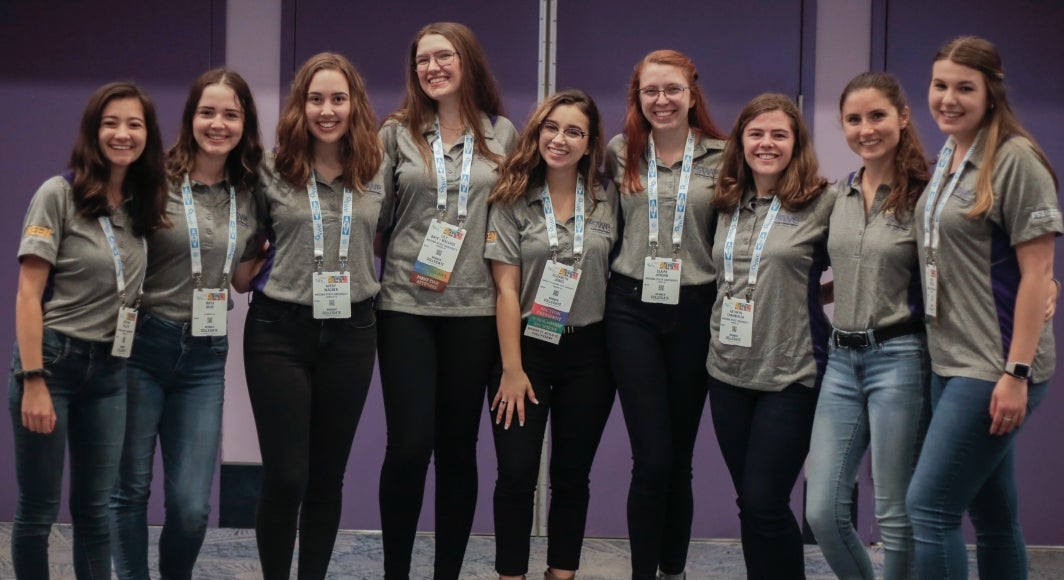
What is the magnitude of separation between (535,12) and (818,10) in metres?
1.14

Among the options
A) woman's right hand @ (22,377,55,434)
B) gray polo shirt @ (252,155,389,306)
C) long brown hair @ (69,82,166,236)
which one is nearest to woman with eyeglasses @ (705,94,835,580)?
gray polo shirt @ (252,155,389,306)

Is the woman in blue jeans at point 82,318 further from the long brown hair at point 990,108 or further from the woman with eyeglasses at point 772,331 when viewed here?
the long brown hair at point 990,108

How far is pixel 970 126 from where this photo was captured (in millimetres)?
2428

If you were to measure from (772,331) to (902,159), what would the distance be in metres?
0.56

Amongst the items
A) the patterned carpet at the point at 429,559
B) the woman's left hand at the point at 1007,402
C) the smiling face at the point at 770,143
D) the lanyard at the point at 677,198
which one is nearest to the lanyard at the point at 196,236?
the lanyard at the point at 677,198

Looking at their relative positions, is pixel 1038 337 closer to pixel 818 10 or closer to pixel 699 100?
pixel 699 100

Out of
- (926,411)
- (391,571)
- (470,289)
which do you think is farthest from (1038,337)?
(391,571)

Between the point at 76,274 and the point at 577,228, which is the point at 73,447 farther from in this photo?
the point at 577,228

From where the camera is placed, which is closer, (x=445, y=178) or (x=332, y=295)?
(x=332, y=295)

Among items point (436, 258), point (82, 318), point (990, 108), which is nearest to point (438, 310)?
point (436, 258)

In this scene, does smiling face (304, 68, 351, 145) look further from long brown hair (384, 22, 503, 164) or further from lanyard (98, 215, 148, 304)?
lanyard (98, 215, 148, 304)

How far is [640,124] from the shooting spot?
9.87 feet

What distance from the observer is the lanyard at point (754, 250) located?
2.73 meters

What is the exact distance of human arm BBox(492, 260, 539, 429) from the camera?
2.86 m
